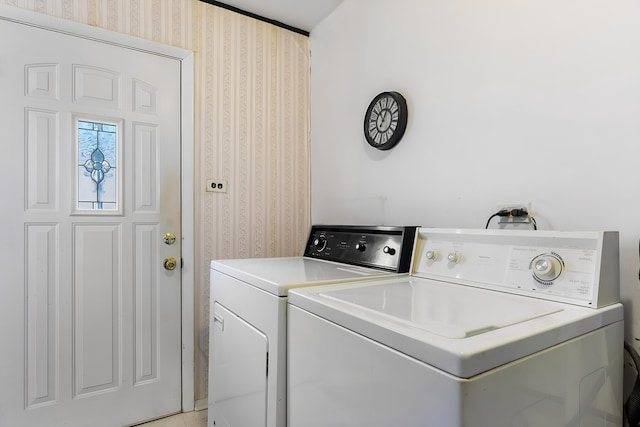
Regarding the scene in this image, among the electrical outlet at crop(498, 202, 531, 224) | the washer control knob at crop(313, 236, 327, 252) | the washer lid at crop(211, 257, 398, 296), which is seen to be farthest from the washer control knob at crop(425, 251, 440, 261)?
the washer control knob at crop(313, 236, 327, 252)

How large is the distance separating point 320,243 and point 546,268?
1091mm

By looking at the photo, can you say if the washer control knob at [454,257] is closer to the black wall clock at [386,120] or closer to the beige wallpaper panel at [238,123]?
the black wall clock at [386,120]

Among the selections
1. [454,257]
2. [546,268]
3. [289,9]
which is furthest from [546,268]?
[289,9]

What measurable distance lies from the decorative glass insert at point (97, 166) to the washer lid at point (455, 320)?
4.46 feet

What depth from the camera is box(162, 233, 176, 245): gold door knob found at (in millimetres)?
1944

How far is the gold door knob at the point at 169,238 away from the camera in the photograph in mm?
1944

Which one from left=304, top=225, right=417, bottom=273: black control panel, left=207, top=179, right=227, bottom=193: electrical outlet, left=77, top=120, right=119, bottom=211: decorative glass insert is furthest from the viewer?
left=207, top=179, right=227, bottom=193: electrical outlet

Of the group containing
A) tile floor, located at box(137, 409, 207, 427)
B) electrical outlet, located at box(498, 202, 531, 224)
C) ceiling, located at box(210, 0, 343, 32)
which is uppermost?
ceiling, located at box(210, 0, 343, 32)

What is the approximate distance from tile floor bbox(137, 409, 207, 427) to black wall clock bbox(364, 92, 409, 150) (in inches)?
70.4

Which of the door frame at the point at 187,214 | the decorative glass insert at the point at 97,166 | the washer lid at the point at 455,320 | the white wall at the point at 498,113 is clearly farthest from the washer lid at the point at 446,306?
the decorative glass insert at the point at 97,166

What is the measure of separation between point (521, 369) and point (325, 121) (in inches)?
75.8

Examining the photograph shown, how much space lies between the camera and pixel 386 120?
1.75 metres

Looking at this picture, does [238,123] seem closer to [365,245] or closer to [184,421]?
[365,245]

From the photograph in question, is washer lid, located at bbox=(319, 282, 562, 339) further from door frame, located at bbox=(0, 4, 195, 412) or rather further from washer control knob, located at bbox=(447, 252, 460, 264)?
door frame, located at bbox=(0, 4, 195, 412)
